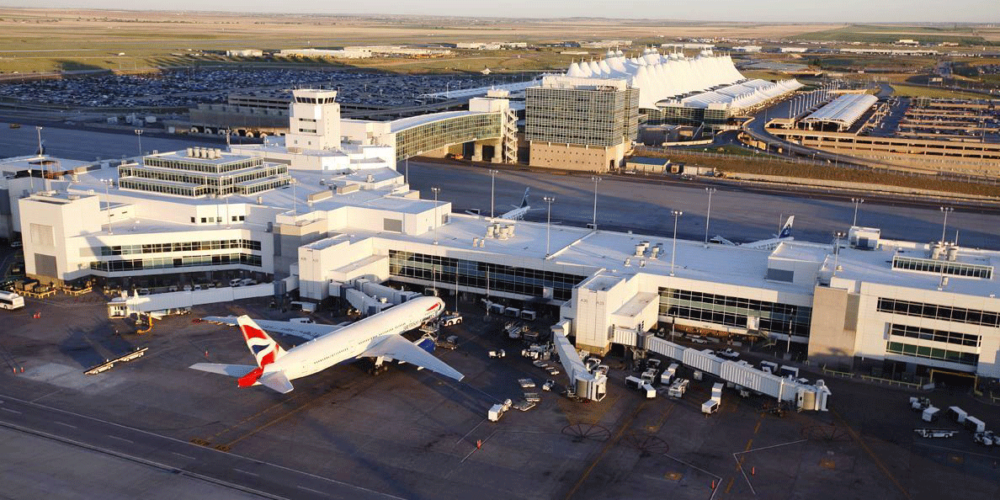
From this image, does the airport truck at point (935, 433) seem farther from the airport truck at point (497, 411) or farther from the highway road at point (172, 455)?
the highway road at point (172, 455)

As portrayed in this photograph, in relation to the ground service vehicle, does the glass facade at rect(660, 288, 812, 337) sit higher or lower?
higher

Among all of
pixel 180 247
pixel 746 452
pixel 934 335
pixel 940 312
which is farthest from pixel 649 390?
pixel 180 247

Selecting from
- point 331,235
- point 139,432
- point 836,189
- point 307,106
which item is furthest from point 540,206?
point 139,432

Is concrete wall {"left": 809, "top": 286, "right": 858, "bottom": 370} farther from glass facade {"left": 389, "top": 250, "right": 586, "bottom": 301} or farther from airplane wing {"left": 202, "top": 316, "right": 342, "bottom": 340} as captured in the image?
airplane wing {"left": 202, "top": 316, "right": 342, "bottom": 340}

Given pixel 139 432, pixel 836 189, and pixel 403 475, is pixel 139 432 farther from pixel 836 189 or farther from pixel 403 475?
pixel 836 189

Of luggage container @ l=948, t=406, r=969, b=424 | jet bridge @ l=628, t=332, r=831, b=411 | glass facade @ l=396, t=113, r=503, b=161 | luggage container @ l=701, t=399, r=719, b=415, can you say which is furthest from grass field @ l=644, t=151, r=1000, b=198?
luggage container @ l=701, t=399, r=719, b=415

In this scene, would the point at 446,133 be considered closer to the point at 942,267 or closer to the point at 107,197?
the point at 107,197

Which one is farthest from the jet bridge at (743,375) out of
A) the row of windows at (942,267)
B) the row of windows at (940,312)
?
the row of windows at (942,267)
